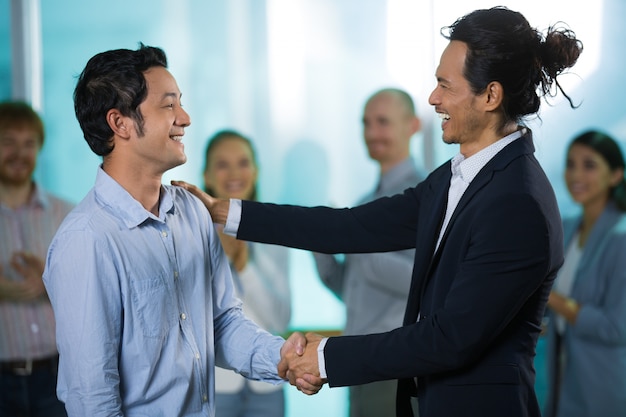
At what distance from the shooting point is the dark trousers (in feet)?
10.2

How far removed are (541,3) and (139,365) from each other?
3055mm

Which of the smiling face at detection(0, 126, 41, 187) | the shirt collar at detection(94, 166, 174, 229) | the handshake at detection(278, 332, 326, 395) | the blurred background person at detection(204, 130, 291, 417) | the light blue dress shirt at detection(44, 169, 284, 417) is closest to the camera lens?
the light blue dress shirt at detection(44, 169, 284, 417)

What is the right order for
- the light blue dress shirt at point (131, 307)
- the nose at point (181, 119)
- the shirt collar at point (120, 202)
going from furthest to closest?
the nose at point (181, 119)
the shirt collar at point (120, 202)
the light blue dress shirt at point (131, 307)

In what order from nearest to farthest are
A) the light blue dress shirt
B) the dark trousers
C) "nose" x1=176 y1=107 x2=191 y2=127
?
1. the light blue dress shirt
2. "nose" x1=176 y1=107 x2=191 y2=127
3. the dark trousers

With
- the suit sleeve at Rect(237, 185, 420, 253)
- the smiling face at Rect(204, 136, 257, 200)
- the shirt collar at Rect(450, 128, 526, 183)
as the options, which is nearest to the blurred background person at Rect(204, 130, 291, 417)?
the smiling face at Rect(204, 136, 257, 200)

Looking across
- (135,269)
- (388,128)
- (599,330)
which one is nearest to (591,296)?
(599,330)

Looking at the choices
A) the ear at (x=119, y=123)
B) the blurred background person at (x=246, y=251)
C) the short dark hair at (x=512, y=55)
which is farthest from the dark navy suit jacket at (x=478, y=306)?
the blurred background person at (x=246, y=251)

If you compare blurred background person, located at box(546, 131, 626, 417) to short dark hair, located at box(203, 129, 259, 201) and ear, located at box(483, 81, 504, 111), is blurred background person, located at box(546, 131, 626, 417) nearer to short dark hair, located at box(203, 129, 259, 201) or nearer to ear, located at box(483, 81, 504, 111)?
short dark hair, located at box(203, 129, 259, 201)

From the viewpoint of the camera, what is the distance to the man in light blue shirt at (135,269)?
160 centimetres

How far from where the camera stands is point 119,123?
1790mm

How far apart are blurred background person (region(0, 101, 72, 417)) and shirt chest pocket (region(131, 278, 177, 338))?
161 centimetres

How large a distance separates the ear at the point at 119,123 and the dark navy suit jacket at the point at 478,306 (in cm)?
69

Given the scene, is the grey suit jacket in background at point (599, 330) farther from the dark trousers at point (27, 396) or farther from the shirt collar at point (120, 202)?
the shirt collar at point (120, 202)

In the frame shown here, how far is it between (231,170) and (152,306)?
1.80m
